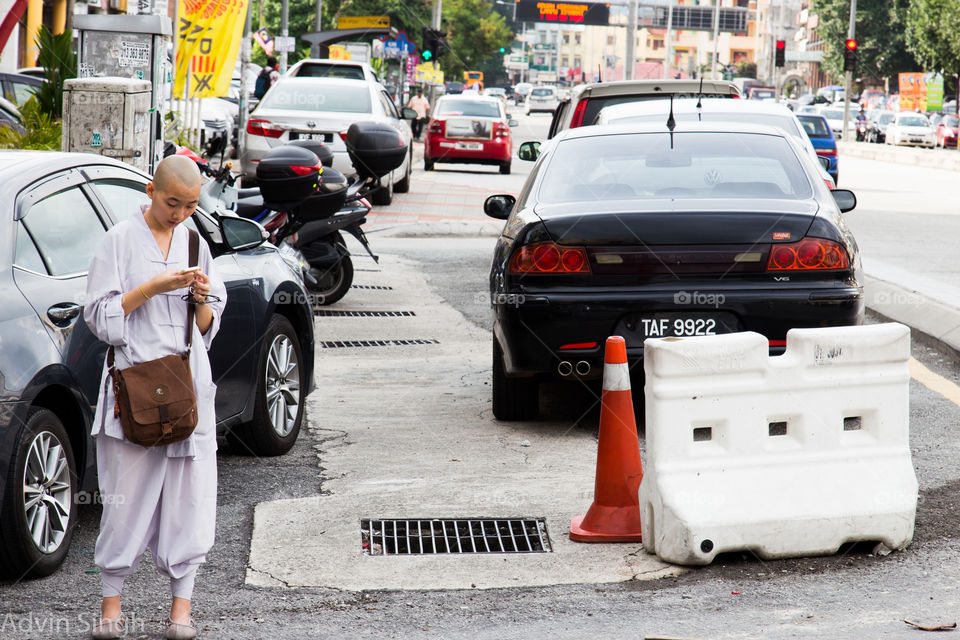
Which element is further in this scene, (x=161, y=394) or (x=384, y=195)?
(x=384, y=195)

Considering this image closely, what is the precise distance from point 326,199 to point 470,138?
1880 cm

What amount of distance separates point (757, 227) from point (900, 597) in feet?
7.63

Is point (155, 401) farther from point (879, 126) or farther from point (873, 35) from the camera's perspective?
point (873, 35)

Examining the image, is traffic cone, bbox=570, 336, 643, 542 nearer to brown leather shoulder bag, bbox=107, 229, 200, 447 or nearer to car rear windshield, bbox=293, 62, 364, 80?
brown leather shoulder bag, bbox=107, 229, 200, 447

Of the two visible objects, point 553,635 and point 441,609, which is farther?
point 441,609

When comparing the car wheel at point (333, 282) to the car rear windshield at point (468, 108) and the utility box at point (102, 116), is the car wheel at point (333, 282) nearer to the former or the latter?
the utility box at point (102, 116)

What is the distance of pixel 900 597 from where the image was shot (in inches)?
168

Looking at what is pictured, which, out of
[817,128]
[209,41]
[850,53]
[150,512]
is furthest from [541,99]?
[150,512]

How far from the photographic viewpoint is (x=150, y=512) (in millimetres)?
3924

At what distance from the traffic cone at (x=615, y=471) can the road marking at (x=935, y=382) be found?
327 cm

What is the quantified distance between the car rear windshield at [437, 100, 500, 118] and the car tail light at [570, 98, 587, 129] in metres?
16.4

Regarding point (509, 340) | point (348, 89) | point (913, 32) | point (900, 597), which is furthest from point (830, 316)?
point (913, 32)

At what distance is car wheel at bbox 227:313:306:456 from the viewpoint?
20.0ft

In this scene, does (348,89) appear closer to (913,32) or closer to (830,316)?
(830,316)
